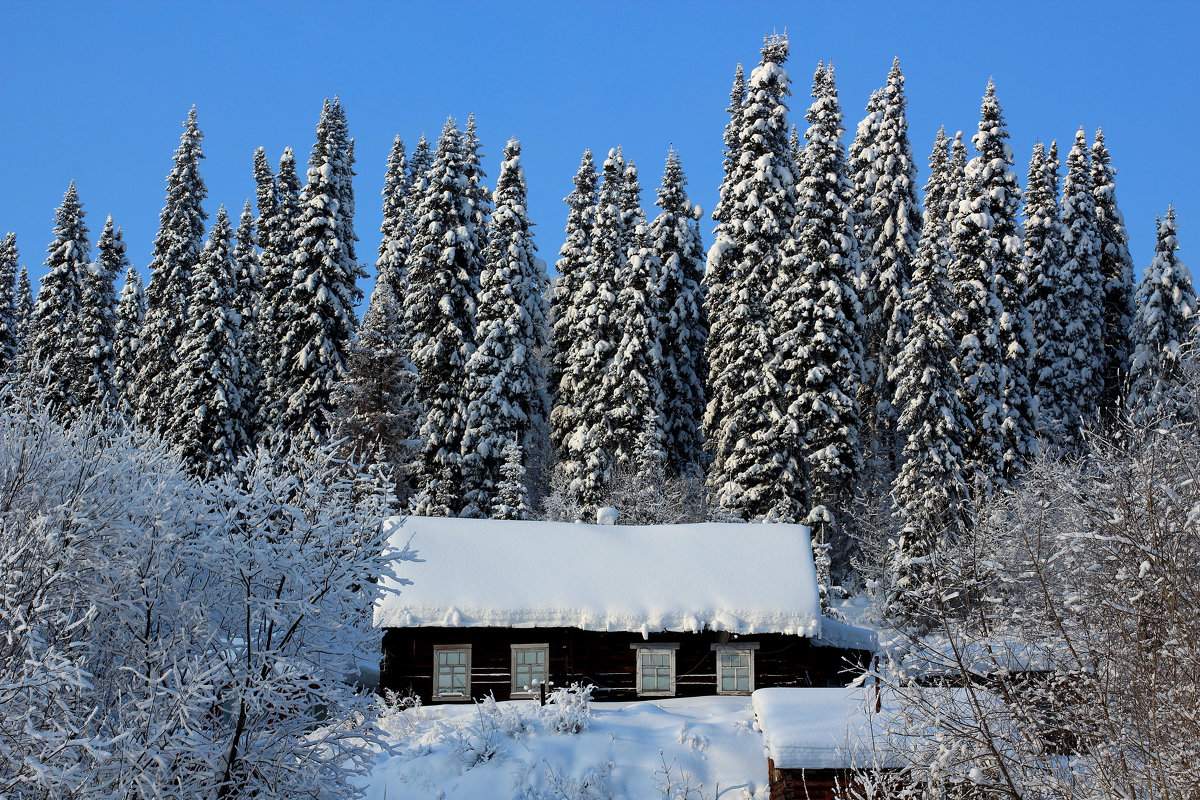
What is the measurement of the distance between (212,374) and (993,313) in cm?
3201

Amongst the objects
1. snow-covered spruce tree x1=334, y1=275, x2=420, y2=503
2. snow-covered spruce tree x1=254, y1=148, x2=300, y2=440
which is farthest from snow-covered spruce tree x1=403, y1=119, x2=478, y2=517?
snow-covered spruce tree x1=254, y1=148, x2=300, y2=440

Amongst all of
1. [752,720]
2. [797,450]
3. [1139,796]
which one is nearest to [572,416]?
[797,450]

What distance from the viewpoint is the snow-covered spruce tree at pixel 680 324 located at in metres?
42.4

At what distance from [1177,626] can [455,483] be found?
31686mm

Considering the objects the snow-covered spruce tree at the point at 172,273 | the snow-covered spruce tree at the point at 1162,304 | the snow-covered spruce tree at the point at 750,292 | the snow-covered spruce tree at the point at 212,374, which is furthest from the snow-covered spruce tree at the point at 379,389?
the snow-covered spruce tree at the point at 1162,304

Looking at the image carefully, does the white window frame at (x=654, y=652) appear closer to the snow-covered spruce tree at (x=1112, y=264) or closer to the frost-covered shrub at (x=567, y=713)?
the frost-covered shrub at (x=567, y=713)

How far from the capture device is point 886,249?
43062 mm

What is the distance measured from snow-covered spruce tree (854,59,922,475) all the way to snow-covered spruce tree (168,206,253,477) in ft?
→ 88.9

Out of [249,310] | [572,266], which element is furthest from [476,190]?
[249,310]

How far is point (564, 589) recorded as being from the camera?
23.0 meters

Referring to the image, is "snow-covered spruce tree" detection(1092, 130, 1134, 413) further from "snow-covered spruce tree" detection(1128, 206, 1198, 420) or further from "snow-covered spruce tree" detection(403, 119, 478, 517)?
"snow-covered spruce tree" detection(403, 119, 478, 517)

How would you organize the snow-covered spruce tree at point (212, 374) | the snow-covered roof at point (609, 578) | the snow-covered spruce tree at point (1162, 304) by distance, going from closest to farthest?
the snow-covered roof at point (609, 578), the snow-covered spruce tree at point (212, 374), the snow-covered spruce tree at point (1162, 304)

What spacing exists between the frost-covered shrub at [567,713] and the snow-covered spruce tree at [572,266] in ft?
77.2

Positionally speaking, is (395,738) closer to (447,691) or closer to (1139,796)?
(447,691)
